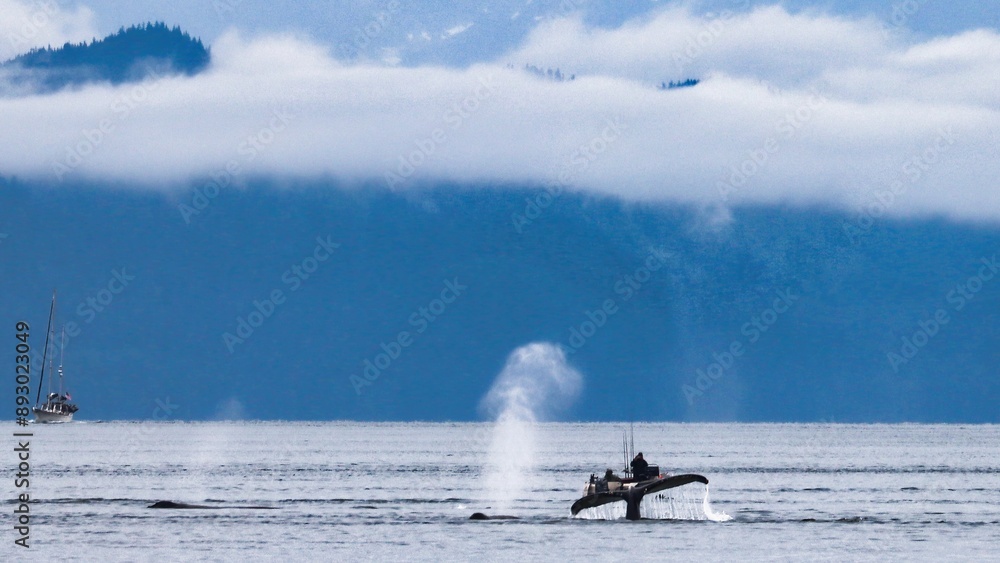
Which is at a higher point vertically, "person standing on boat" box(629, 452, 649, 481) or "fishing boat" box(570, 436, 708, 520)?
"person standing on boat" box(629, 452, 649, 481)

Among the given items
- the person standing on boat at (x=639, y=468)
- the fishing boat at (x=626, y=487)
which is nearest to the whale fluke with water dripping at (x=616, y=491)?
the fishing boat at (x=626, y=487)

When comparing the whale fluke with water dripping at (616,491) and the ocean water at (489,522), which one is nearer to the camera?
the ocean water at (489,522)

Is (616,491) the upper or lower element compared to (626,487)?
lower

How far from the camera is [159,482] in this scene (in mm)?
145625

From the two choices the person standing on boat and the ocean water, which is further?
the person standing on boat

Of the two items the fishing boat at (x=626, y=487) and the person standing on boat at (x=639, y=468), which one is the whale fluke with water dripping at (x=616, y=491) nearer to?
the fishing boat at (x=626, y=487)

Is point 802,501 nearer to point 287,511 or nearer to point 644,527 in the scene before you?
point 644,527

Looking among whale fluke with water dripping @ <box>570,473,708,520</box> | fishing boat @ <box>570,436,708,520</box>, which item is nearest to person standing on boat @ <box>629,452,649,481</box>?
fishing boat @ <box>570,436,708,520</box>

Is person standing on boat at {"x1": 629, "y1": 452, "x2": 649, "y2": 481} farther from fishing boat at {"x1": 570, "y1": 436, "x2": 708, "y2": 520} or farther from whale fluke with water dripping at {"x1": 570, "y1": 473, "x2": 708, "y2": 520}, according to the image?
whale fluke with water dripping at {"x1": 570, "y1": 473, "x2": 708, "y2": 520}

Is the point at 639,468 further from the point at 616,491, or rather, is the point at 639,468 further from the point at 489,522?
the point at 489,522

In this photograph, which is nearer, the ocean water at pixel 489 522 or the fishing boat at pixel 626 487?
the ocean water at pixel 489 522

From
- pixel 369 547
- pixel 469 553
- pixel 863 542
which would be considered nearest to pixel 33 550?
pixel 369 547

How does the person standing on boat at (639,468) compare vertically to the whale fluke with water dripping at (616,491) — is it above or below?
above

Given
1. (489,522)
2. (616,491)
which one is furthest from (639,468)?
(489,522)
